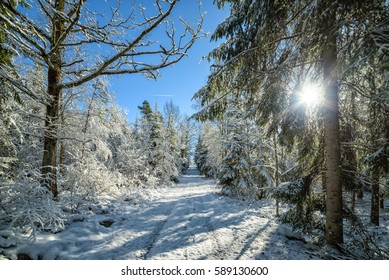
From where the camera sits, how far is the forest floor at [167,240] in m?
3.52

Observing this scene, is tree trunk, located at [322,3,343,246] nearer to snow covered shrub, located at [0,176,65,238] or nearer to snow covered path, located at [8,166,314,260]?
snow covered path, located at [8,166,314,260]

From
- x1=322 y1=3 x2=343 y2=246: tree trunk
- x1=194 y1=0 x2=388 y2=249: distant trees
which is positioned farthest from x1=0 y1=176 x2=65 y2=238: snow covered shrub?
x1=322 y1=3 x2=343 y2=246: tree trunk

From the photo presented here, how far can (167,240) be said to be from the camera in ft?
14.0

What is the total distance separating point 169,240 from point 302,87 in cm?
475

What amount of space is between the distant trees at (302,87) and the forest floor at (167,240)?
838 mm

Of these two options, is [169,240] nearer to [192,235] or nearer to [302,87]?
[192,235]

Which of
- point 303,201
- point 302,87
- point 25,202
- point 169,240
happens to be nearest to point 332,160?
point 303,201

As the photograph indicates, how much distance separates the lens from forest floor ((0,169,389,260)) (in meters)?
3.52

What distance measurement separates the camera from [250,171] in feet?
35.6

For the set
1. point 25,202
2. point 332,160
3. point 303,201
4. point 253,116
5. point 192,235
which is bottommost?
point 192,235

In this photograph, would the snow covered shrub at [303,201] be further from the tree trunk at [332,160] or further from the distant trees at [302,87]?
the tree trunk at [332,160]

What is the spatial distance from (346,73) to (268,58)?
247cm
